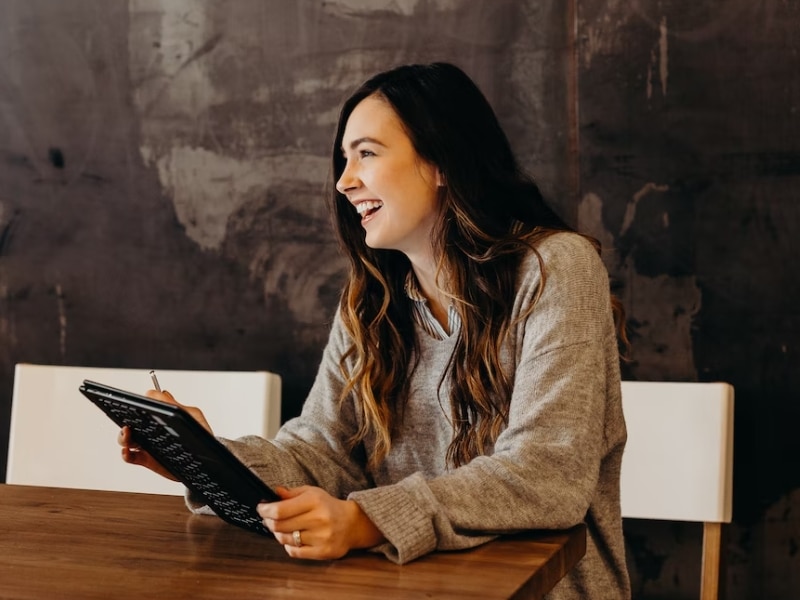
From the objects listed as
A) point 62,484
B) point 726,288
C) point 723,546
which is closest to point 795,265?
point 726,288

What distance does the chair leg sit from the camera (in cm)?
198

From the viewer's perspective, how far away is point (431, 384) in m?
1.58

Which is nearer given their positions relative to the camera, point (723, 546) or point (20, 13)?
point (723, 546)

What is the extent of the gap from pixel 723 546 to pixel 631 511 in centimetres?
19

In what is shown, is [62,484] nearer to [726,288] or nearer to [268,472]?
[268,472]

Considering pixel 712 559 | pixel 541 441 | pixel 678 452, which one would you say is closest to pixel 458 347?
pixel 541 441

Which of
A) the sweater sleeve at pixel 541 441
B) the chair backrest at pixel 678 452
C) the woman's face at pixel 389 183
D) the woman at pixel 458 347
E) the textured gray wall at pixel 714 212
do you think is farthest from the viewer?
the textured gray wall at pixel 714 212

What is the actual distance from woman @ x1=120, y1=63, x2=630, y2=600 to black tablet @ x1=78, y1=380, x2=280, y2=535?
0.10 m

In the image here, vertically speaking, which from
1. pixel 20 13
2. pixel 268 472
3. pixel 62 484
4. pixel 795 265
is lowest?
pixel 62 484

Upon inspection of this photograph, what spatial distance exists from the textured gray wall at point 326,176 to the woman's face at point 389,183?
2.23 ft

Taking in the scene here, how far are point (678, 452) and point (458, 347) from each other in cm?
69

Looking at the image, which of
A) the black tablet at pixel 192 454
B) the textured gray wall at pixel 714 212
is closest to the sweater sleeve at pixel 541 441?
the black tablet at pixel 192 454

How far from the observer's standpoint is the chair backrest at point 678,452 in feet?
6.45

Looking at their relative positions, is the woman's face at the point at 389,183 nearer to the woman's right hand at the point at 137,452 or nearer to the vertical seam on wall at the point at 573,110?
the woman's right hand at the point at 137,452
